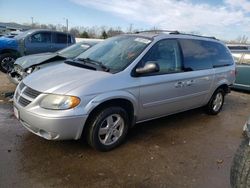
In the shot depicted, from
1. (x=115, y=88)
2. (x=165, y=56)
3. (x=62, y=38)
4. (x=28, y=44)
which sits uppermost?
(x=165, y=56)

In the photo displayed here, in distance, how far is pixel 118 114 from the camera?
3.95 meters

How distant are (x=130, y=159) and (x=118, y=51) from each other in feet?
5.82

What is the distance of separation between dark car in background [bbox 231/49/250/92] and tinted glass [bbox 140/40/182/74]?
5.28 metres

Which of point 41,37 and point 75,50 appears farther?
point 41,37

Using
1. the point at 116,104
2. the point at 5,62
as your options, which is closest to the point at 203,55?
the point at 116,104

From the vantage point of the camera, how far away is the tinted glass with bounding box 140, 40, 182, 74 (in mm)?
4363

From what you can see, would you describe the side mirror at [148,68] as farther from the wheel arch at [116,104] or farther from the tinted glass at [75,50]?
the tinted glass at [75,50]

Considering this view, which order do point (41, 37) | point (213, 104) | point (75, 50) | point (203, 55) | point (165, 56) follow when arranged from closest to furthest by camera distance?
point (165, 56) < point (203, 55) < point (213, 104) < point (75, 50) < point (41, 37)

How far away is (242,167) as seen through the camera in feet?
7.66

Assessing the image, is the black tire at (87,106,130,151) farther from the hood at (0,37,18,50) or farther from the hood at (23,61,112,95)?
the hood at (0,37,18,50)

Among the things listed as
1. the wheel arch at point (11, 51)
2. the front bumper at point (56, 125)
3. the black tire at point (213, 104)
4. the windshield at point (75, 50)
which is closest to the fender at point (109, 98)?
the front bumper at point (56, 125)

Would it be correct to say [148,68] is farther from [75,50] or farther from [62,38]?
[62,38]

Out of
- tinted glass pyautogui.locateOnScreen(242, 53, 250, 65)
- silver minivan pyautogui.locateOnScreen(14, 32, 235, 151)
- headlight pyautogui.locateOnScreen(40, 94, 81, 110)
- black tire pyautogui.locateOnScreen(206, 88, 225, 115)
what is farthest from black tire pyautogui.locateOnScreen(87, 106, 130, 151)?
tinted glass pyautogui.locateOnScreen(242, 53, 250, 65)

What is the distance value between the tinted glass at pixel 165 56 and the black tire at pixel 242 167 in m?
2.17
